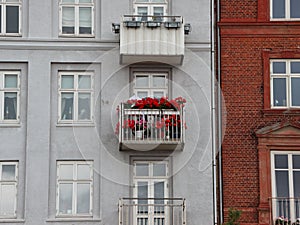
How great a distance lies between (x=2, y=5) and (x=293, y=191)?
1039 cm

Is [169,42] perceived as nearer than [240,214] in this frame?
No

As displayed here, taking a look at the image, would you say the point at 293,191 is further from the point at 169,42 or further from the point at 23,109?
the point at 23,109

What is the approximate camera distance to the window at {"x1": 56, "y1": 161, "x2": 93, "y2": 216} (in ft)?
81.8

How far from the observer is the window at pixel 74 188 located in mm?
24938

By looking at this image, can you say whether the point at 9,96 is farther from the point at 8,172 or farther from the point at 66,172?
the point at 66,172

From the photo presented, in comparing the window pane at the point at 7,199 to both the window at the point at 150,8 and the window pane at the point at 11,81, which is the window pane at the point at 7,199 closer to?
the window pane at the point at 11,81

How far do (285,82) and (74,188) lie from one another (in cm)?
708

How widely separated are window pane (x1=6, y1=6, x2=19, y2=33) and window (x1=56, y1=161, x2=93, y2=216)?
172 inches

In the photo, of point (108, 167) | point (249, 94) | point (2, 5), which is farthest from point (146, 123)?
point (2, 5)

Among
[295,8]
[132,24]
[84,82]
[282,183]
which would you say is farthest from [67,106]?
[295,8]

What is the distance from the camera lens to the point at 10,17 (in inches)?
1029

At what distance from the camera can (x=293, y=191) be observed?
2509 centimetres

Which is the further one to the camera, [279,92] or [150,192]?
[279,92]

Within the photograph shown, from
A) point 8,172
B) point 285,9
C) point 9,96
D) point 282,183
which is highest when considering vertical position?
point 285,9
